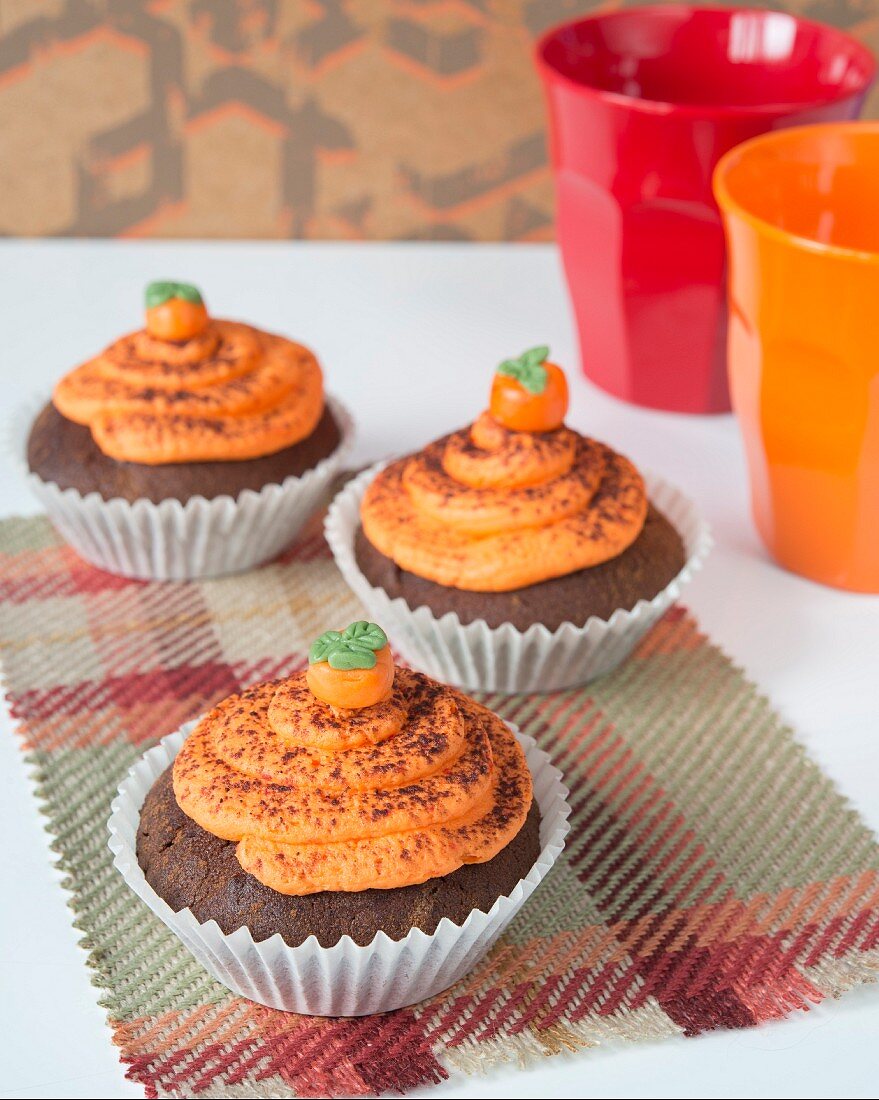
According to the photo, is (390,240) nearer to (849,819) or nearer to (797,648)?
(797,648)

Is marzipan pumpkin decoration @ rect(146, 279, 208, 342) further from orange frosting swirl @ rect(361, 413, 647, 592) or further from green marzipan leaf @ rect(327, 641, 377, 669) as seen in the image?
Answer: green marzipan leaf @ rect(327, 641, 377, 669)

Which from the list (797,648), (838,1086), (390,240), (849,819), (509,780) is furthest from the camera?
(390,240)

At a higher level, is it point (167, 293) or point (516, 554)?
point (167, 293)

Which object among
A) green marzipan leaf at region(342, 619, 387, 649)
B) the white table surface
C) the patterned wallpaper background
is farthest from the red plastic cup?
green marzipan leaf at region(342, 619, 387, 649)

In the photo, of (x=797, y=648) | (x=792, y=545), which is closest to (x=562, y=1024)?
(x=797, y=648)

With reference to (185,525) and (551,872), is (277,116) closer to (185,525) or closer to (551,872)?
(185,525)

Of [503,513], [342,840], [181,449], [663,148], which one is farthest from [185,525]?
[663,148]

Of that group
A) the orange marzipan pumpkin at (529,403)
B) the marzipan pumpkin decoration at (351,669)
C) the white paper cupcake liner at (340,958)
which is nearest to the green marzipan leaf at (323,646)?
the marzipan pumpkin decoration at (351,669)
